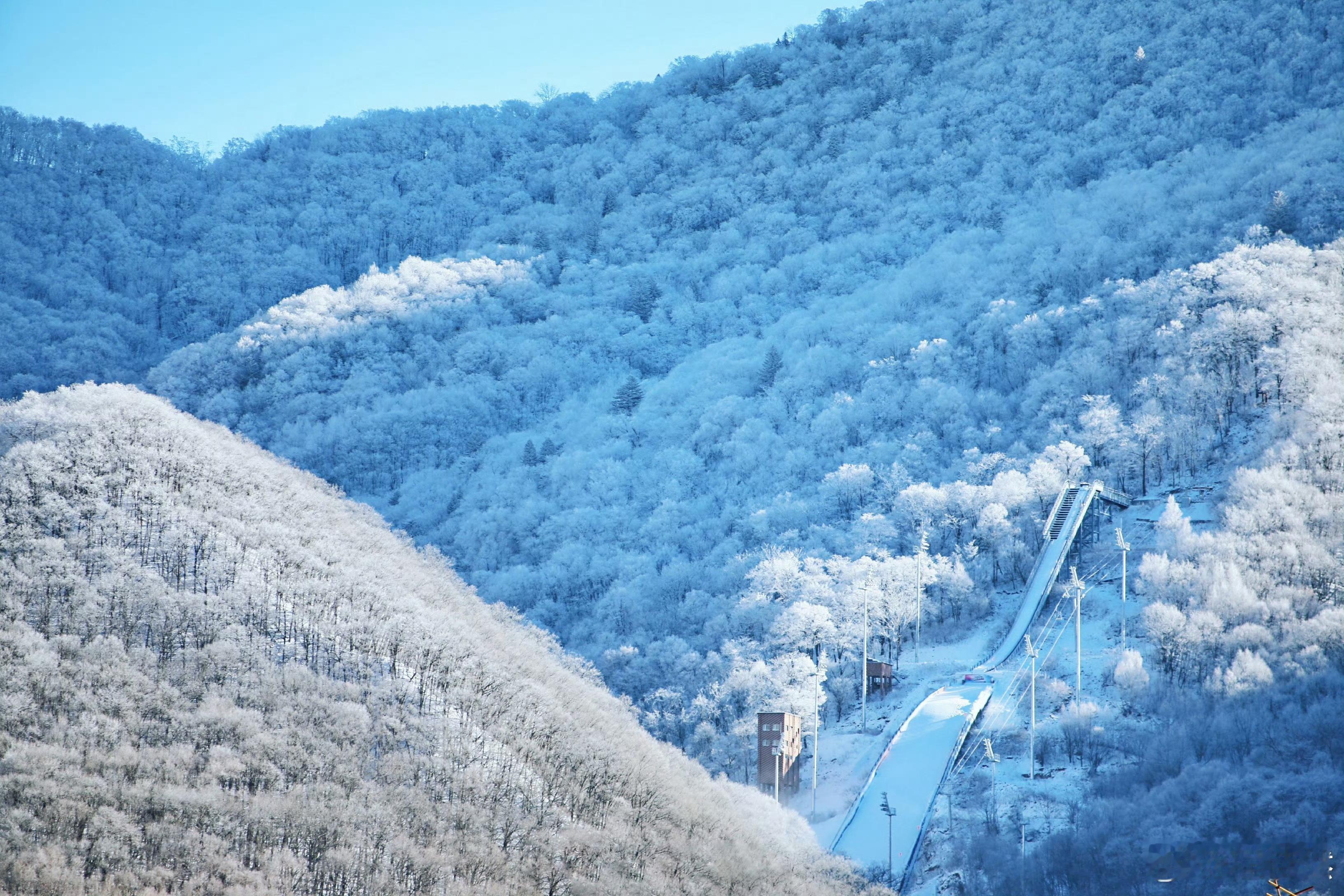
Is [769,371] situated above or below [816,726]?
above

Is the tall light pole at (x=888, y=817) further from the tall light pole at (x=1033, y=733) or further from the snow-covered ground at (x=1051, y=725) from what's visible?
the tall light pole at (x=1033, y=733)

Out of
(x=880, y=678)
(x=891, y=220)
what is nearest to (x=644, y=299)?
(x=891, y=220)

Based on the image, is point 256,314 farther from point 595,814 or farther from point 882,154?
point 595,814

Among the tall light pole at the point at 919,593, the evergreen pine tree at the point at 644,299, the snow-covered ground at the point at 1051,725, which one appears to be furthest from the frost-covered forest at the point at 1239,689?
the evergreen pine tree at the point at 644,299

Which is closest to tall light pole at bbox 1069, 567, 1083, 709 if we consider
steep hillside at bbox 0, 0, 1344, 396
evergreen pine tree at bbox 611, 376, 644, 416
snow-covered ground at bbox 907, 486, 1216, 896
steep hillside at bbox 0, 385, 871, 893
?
snow-covered ground at bbox 907, 486, 1216, 896

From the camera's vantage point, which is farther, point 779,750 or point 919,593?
point 919,593

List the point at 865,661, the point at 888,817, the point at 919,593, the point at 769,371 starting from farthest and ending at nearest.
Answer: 1. the point at 769,371
2. the point at 919,593
3. the point at 865,661
4. the point at 888,817

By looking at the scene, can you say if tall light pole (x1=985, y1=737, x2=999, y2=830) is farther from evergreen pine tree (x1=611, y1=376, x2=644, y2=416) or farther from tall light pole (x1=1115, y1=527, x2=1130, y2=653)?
evergreen pine tree (x1=611, y1=376, x2=644, y2=416)

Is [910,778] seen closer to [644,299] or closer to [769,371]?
[769,371]

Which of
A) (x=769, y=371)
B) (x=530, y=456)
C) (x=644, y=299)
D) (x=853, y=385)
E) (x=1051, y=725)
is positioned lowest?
(x=1051, y=725)
